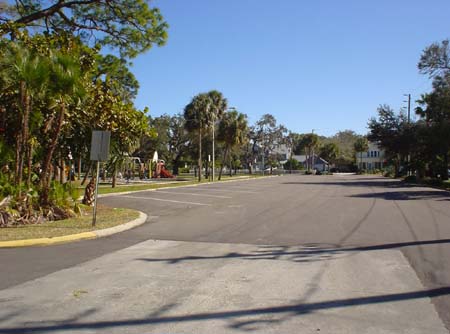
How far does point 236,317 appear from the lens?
18.4 feet

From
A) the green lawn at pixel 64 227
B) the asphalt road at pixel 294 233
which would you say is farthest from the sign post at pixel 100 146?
the asphalt road at pixel 294 233

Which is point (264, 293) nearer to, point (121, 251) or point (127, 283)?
point (127, 283)

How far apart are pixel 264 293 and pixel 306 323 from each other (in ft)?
4.14

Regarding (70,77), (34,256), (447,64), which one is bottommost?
(34,256)

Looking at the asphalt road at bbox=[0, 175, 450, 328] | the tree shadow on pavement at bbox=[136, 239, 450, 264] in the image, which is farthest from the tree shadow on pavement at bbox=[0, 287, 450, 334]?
the tree shadow on pavement at bbox=[136, 239, 450, 264]

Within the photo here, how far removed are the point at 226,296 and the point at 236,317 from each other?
0.86 meters

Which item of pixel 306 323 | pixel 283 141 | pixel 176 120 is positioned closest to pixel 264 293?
pixel 306 323

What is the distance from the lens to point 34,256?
369 inches

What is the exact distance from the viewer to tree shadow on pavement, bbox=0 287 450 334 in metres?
5.23

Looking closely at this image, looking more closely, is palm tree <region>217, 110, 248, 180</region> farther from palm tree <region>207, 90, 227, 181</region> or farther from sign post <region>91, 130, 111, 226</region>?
sign post <region>91, 130, 111, 226</region>

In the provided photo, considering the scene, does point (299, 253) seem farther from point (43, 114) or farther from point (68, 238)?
point (43, 114)

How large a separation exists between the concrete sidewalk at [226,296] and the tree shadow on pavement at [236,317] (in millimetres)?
11

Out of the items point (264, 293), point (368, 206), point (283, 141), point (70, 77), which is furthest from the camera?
point (283, 141)

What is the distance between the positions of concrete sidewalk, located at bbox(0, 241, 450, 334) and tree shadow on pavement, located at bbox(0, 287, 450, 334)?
1cm
